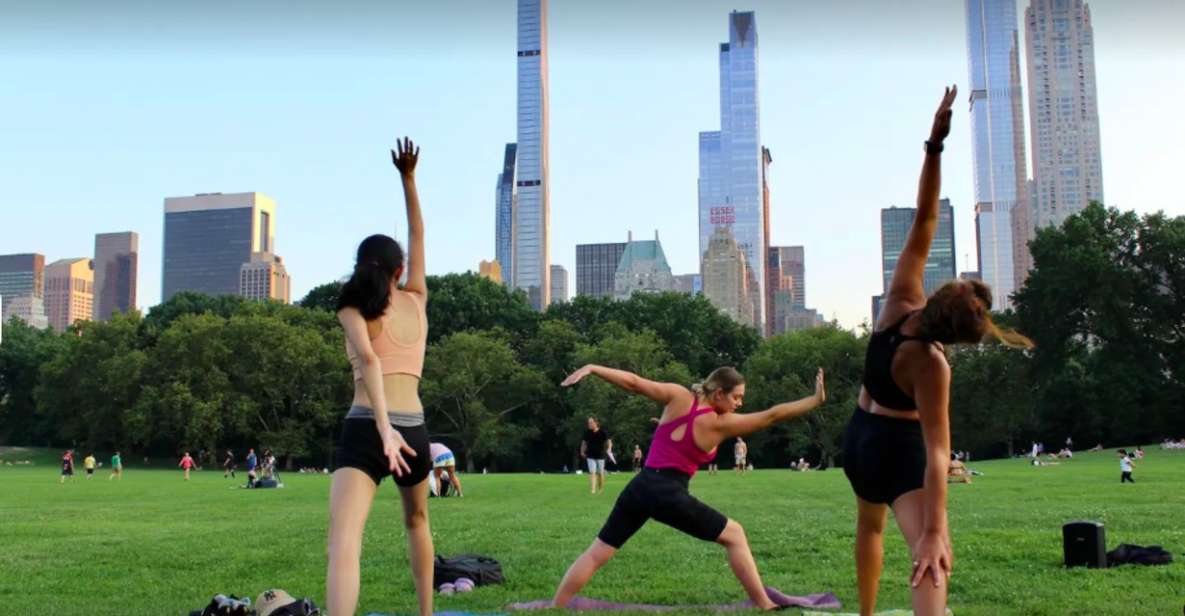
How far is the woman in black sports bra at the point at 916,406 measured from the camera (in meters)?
4.98

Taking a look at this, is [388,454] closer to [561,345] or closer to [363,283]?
[363,283]

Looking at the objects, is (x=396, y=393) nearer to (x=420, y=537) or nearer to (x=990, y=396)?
(x=420, y=537)

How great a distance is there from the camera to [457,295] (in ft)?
267

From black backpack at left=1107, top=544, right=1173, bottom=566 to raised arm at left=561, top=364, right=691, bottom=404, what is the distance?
17.8 ft

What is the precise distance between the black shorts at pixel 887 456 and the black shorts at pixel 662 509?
2237 mm

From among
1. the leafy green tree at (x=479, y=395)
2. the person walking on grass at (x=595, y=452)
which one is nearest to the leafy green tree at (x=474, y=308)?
the leafy green tree at (x=479, y=395)

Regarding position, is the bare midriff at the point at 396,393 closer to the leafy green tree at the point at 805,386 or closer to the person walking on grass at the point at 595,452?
the person walking on grass at the point at 595,452

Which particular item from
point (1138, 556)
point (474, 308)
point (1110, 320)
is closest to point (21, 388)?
point (474, 308)

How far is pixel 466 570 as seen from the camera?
9953 millimetres

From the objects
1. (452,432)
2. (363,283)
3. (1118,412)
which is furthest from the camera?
(452,432)

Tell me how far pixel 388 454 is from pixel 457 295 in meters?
76.2

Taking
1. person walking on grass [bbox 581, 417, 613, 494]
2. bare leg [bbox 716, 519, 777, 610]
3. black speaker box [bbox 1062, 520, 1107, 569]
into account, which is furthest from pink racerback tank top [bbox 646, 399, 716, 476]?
person walking on grass [bbox 581, 417, 613, 494]

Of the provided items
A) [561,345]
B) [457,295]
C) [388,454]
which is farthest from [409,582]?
[457,295]

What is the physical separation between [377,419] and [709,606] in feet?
13.4
